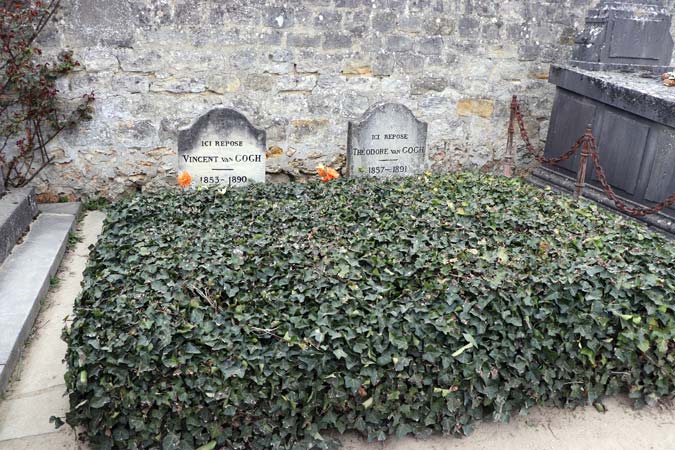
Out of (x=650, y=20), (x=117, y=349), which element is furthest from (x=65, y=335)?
(x=650, y=20)

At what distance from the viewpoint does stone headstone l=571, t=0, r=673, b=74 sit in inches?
232

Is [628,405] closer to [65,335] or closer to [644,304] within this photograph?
[644,304]

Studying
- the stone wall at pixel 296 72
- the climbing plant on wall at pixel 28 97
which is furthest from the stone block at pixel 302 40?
the climbing plant on wall at pixel 28 97

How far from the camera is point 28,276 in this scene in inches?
158

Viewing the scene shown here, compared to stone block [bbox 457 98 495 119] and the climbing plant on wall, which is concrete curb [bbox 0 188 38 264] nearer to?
the climbing plant on wall

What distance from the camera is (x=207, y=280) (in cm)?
317

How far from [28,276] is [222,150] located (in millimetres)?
1792

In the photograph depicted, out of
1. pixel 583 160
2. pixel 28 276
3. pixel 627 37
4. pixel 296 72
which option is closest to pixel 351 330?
pixel 28 276

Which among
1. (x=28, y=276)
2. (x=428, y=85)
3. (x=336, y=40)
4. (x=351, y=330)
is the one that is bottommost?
(x=28, y=276)

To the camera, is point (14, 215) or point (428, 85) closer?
point (14, 215)

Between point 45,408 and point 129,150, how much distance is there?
3270mm

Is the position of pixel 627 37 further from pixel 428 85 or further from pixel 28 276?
pixel 28 276

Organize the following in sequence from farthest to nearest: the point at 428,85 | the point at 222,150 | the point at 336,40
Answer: the point at 428,85, the point at 336,40, the point at 222,150

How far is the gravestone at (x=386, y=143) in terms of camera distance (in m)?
5.29
